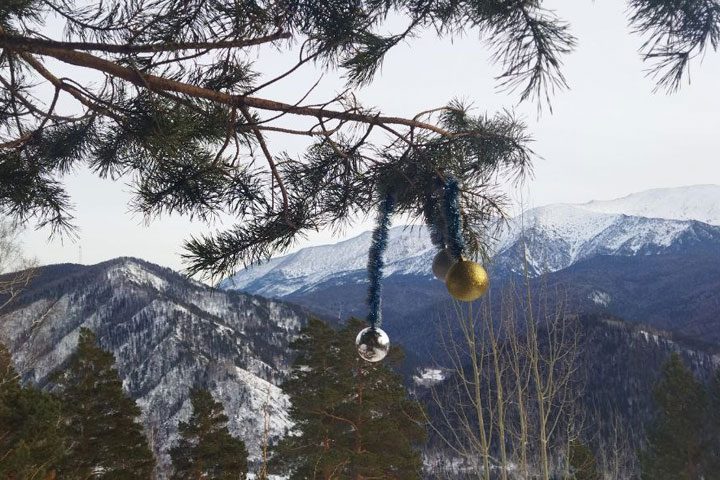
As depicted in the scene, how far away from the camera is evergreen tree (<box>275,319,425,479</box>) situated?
12688 mm

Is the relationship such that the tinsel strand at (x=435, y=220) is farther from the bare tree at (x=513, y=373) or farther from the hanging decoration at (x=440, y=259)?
the bare tree at (x=513, y=373)

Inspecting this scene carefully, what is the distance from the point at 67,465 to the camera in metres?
11.3

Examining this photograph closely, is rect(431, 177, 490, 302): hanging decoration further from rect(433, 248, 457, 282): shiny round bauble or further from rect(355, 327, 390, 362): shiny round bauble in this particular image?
rect(355, 327, 390, 362): shiny round bauble

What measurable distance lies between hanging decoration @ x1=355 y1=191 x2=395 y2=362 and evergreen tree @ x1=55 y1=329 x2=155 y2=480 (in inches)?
478

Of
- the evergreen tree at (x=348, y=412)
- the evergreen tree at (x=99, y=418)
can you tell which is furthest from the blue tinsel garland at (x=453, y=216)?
the evergreen tree at (x=99, y=418)

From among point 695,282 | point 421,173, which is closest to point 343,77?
point 421,173

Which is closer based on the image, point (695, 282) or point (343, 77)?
point (343, 77)

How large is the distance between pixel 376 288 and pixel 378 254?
93mm

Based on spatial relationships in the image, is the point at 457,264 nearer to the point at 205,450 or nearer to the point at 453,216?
the point at 453,216

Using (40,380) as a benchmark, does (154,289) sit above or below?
above

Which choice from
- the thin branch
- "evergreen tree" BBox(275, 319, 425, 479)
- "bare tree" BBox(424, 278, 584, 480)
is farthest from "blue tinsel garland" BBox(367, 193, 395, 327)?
"evergreen tree" BBox(275, 319, 425, 479)

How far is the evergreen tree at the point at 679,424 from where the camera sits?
69.8 ft

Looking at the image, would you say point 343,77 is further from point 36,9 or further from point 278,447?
point 278,447

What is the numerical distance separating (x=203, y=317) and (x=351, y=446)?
109804 millimetres
